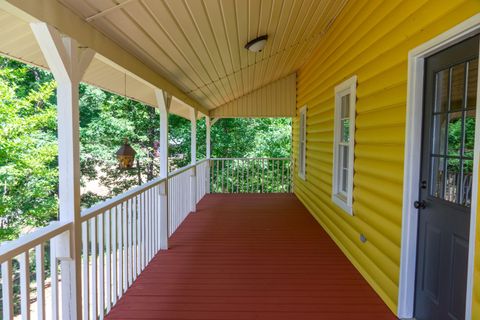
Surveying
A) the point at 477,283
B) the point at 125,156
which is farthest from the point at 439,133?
the point at 125,156

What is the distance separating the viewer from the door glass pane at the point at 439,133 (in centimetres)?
209

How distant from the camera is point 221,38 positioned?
3154 mm

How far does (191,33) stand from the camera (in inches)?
109

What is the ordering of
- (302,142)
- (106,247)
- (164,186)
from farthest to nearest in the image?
(302,142), (164,186), (106,247)

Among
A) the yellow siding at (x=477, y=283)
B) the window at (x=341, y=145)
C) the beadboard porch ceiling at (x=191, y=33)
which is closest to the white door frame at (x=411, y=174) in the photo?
the yellow siding at (x=477, y=283)

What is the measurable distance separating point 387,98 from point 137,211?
100 inches

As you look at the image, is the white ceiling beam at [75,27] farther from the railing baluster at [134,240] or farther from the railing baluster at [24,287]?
the railing baluster at [134,240]

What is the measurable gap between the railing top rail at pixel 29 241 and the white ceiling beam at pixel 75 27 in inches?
40.5

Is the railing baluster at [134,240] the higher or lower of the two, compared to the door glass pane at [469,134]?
lower

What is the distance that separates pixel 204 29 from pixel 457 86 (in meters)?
1.90

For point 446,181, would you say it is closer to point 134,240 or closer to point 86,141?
point 134,240

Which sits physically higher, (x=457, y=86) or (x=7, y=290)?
(x=457, y=86)

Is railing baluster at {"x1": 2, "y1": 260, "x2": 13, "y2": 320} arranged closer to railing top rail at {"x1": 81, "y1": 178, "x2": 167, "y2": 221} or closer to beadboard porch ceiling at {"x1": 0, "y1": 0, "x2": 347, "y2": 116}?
railing top rail at {"x1": 81, "y1": 178, "x2": 167, "y2": 221}

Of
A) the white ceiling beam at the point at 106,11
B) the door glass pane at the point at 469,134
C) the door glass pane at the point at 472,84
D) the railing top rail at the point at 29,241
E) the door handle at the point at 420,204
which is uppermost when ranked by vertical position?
the white ceiling beam at the point at 106,11
